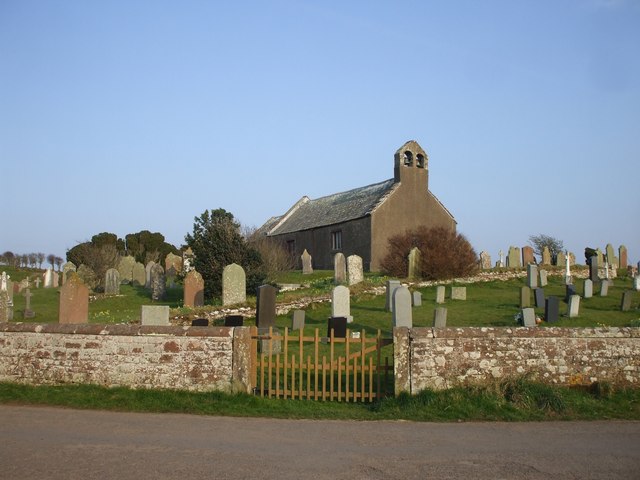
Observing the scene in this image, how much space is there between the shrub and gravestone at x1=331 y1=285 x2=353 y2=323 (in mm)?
10600

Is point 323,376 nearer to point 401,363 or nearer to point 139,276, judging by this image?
point 401,363

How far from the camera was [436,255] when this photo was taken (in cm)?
2881

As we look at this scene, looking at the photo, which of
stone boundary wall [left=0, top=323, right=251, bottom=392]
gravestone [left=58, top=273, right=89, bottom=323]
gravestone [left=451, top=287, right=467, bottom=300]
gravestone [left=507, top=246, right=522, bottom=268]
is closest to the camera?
stone boundary wall [left=0, top=323, right=251, bottom=392]

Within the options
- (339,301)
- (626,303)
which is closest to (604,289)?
(626,303)

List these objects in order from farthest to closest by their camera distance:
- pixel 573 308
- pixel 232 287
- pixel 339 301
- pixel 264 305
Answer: pixel 232 287 → pixel 573 308 → pixel 339 301 → pixel 264 305

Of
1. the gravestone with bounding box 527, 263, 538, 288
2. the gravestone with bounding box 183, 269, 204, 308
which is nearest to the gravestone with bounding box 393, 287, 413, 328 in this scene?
the gravestone with bounding box 183, 269, 204, 308

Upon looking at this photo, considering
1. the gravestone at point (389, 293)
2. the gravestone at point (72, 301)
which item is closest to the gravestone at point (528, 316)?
the gravestone at point (389, 293)

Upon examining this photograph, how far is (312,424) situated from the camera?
9117mm

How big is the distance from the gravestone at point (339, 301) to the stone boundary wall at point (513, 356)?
27.9ft

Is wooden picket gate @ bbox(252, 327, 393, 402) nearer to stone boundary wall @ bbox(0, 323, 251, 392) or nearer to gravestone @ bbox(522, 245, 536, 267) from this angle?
stone boundary wall @ bbox(0, 323, 251, 392)

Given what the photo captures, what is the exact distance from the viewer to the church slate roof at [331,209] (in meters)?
42.6

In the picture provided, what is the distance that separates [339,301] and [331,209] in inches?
1158

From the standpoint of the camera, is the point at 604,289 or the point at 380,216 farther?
the point at 380,216

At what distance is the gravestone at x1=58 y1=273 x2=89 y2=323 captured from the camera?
17.9m
